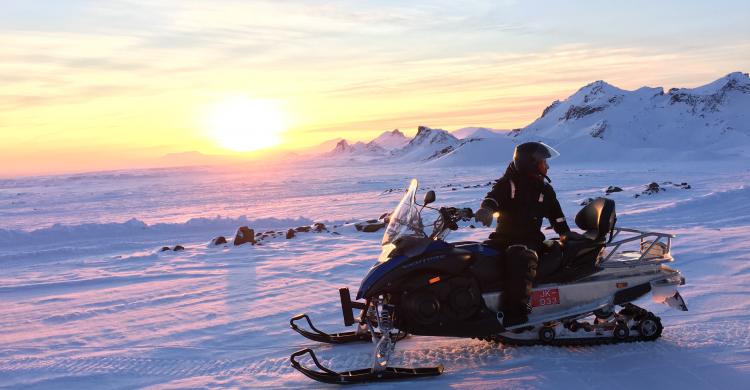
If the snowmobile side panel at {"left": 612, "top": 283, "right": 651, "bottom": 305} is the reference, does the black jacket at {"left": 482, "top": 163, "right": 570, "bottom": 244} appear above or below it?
above

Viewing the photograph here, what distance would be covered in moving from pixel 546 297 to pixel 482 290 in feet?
1.92

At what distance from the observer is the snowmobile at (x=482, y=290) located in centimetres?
490

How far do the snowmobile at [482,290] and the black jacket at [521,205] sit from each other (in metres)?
0.21

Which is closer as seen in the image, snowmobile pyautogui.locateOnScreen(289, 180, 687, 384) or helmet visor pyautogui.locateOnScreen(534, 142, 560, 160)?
snowmobile pyautogui.locateOnScreen(289, 180, 687, 384)

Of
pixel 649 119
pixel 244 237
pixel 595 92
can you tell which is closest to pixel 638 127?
pixel 649 119

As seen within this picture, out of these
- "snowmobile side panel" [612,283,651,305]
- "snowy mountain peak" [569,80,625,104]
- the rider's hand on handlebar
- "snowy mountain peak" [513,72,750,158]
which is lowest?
"snowmobile side panel" [612,283,651,305]

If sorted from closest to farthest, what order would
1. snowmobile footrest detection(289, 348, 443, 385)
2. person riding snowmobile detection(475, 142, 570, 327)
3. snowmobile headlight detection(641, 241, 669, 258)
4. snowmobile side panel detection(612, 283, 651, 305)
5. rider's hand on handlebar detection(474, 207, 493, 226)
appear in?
1. rider's hand on handlebar detection(474, 207, 493, 226)
2. snowmobile footrest detection(289, 348, 443, 385)
3. person riding snowmobile detection(475, 142, 570, 327)
4. snowmobile side panel detection(612, 283, 651, 305)
5. snowmobile headlight detection(641, 241, 669, 258)

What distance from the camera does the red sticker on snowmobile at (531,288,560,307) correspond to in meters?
5.21

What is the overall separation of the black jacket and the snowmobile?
0.69 feet

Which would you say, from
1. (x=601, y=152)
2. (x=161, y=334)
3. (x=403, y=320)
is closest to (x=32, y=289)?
(x=161, y=334)

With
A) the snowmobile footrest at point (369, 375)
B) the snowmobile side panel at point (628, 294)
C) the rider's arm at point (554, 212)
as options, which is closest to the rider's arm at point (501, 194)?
the rider's arm at point (554, 212)

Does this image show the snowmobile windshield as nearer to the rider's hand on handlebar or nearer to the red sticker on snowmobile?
the rider's hand on handlebar

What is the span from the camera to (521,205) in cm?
523

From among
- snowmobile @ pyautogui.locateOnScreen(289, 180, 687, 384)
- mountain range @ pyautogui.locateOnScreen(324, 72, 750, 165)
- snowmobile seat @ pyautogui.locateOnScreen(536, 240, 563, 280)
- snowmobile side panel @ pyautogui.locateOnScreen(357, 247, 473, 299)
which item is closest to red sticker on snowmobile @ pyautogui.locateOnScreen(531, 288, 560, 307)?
snowmobile @ pyautogui.locateOnScreen(289, 180, 687, 384)
